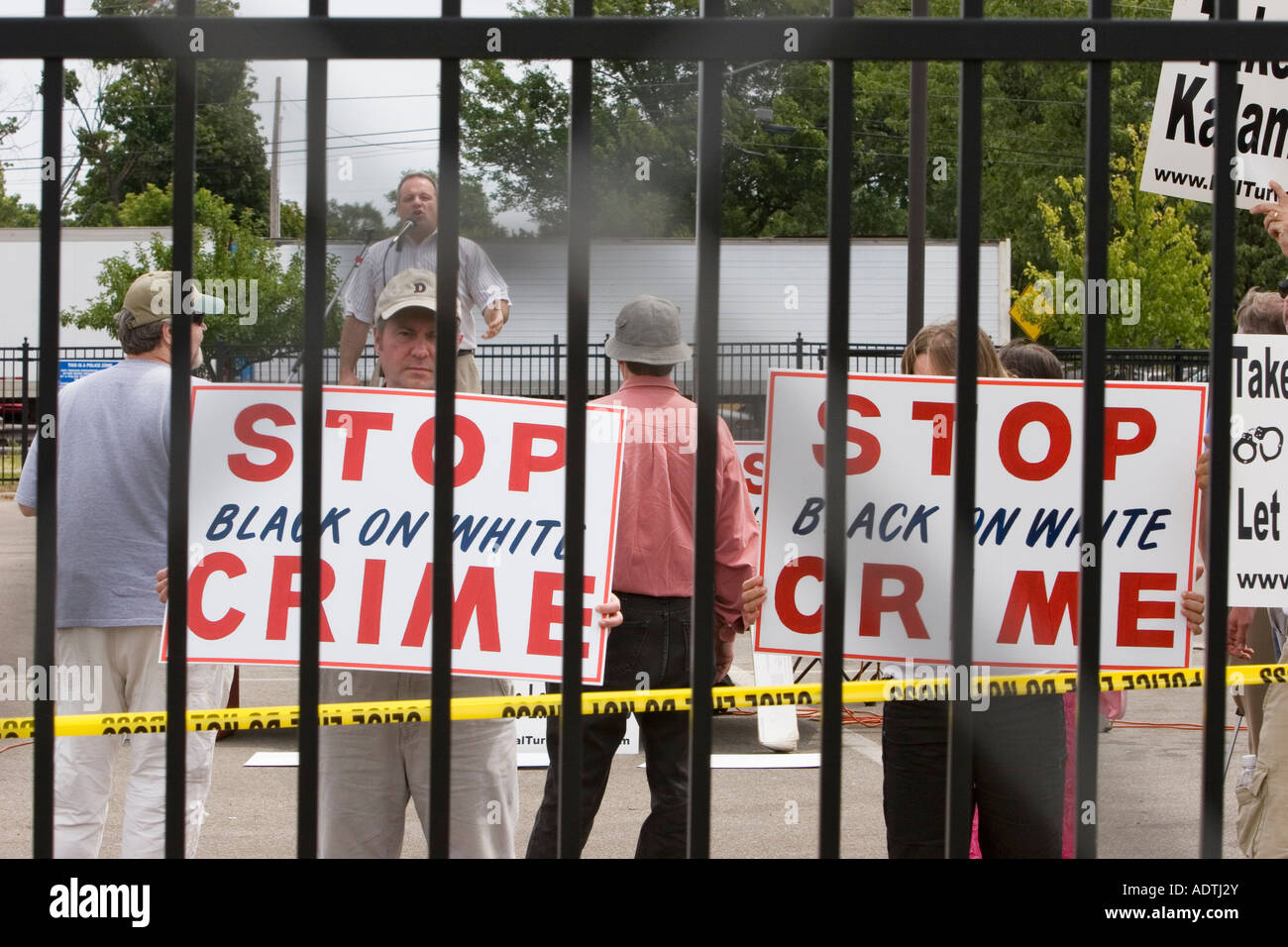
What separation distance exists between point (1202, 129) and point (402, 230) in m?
A: 3.13

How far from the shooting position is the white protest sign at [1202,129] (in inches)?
172

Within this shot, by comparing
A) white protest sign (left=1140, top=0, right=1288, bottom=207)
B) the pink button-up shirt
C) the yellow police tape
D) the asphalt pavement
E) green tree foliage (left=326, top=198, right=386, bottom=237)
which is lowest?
the asphalt pavement

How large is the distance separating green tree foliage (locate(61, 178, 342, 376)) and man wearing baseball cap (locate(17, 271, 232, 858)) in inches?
25.6

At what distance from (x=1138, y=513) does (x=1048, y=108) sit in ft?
107

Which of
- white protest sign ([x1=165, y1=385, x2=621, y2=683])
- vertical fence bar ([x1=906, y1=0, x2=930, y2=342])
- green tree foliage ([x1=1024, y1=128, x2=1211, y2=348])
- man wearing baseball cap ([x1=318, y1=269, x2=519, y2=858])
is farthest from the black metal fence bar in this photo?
green tree foliage ([x1=1024, y1=128, x2=1211, y2=348])

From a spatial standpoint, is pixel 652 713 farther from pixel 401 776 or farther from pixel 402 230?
pixel 402 230

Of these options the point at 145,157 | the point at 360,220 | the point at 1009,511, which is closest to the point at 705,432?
the point at 1009,511

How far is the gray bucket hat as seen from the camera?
16.0 ft

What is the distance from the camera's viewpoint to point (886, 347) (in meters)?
18.4

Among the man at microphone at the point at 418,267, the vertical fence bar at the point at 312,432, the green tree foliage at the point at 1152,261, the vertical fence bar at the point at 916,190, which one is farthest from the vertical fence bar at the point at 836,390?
the green tree foliage at the point at 1152,261

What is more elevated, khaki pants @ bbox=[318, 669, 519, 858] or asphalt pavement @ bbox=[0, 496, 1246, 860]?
khaki pants @ bbox=[318, 669, 519, 858]

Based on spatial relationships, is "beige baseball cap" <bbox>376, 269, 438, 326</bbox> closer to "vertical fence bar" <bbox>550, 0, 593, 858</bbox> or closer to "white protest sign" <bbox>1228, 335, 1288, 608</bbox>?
"vertical fence bar" <bbox>550, 0, 593, 858</bbox>
